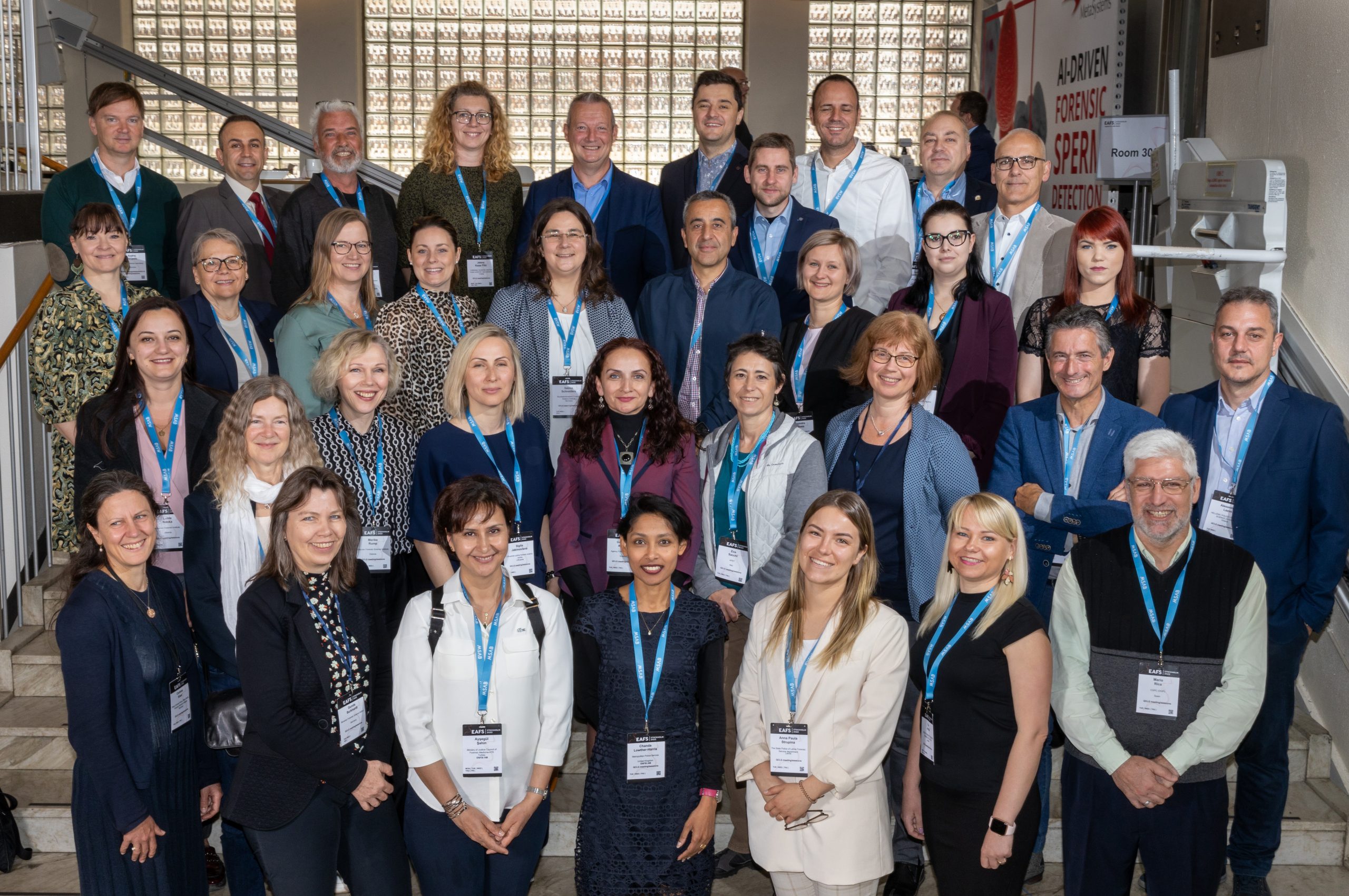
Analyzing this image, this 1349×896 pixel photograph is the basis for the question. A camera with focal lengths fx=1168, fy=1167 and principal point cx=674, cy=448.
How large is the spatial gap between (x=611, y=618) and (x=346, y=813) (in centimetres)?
79

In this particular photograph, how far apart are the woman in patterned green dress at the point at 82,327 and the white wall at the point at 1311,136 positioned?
4.07 metres

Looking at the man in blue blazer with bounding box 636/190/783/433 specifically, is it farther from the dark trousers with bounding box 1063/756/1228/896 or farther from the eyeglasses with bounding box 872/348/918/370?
the dark trousers with bounding box 1063/756/1228/896

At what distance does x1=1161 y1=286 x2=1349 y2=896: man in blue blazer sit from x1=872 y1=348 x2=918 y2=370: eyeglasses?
0.85 metres

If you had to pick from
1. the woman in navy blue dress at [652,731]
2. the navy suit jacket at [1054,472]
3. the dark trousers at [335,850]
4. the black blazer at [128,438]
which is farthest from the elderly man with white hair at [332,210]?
the navy suit jacket at [1054,472]

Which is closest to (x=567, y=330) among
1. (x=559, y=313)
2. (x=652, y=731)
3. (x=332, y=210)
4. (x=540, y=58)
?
(x=559, y=313)

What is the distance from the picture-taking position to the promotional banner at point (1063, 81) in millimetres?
6559

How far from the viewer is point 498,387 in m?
3.35

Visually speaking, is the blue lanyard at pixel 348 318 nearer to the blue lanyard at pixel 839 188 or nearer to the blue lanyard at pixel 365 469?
the blue lanyard at pixel 365 469

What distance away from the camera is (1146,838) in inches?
109

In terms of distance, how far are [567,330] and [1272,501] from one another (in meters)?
2.19

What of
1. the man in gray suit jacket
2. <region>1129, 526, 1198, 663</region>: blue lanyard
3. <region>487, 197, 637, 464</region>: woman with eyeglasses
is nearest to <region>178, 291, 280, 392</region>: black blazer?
the man in gray suit jacket

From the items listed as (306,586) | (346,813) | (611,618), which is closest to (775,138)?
(611,618)

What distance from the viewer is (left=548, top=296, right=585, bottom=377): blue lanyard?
3.90 metres

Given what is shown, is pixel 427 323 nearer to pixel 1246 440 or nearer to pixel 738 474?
pixel 738 474
